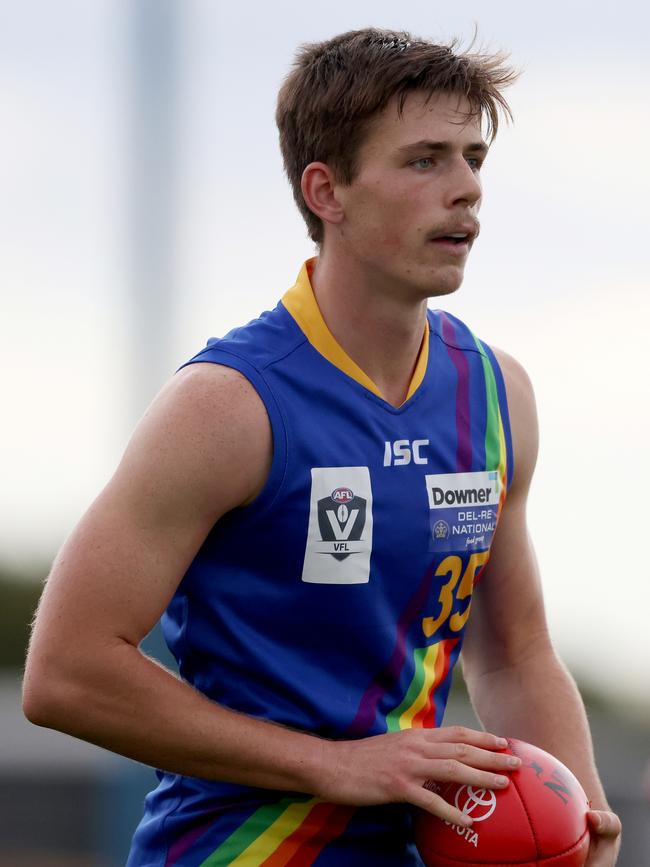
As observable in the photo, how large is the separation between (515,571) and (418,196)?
3.41 feet

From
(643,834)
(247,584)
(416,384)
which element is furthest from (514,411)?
(643,834)

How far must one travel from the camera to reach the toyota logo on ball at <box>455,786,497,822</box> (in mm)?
3223

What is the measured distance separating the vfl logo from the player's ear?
27.6 inches

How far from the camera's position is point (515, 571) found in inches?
151

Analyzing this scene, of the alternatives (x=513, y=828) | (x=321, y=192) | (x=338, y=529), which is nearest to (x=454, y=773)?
(x=513, y=828)

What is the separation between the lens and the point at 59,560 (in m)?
3.13

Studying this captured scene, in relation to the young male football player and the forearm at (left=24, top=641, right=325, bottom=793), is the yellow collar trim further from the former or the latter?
the forearm at (left=24, top=641, right=325, bottom=793)

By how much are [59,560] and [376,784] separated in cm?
82

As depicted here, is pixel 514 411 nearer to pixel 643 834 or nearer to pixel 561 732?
pixel 561 732

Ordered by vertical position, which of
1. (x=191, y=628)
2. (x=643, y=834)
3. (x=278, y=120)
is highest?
(x=278, y=120)

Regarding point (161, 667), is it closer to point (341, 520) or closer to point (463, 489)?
point (341, 520)

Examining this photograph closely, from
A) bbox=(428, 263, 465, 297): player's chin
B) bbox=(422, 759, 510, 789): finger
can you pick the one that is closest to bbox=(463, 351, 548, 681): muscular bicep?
bbox=(428, 263, 465, 297): player's chin

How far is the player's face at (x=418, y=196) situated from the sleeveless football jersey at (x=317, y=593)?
0.24 m

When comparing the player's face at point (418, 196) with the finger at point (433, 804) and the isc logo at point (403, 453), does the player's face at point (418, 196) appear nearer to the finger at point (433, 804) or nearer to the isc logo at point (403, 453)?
the isc logo at point (403, 453)
